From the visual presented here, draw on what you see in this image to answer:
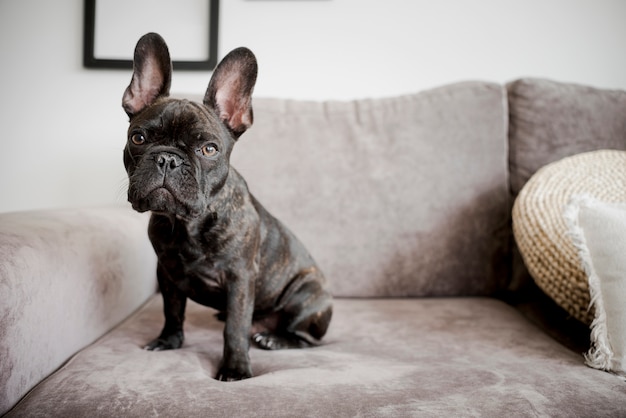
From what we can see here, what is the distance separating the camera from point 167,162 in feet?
3.76

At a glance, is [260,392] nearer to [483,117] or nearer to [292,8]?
[483,117]

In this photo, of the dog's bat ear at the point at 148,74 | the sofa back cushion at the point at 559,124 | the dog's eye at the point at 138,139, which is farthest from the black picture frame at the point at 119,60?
the sofa back cushion at the point at 559,124

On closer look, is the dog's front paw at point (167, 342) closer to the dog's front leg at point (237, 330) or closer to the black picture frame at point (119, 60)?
the dog's front leg at point (237, 330)

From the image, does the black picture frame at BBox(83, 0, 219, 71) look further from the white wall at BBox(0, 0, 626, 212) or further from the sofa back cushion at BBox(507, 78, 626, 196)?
the sofa back cushion at BBox(507, 78, 626, 196)

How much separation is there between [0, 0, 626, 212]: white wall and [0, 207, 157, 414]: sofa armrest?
2.72 ft

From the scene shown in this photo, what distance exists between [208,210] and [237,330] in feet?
1.08

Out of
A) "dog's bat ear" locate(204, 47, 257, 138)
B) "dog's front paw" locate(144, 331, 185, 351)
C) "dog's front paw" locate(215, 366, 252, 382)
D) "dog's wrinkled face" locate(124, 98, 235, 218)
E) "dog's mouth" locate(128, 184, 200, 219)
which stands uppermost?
"dog's bat ear" locate(204, 47, 257, 138)

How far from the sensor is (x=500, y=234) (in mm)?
1984

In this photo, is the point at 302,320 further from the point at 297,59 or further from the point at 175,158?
the point at 297,59

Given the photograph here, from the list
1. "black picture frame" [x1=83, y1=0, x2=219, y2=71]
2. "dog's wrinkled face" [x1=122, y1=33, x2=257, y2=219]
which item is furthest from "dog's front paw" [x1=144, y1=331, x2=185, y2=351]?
"black picture frame" [x1=83, y1=0, x2=219, y2=71]

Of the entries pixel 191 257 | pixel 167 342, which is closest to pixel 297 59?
pixel 191 257

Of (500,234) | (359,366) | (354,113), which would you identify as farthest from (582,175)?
(359,366)

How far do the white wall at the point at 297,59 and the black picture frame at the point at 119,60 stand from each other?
55 millimetres

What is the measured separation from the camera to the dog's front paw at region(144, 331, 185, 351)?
1359 mm
